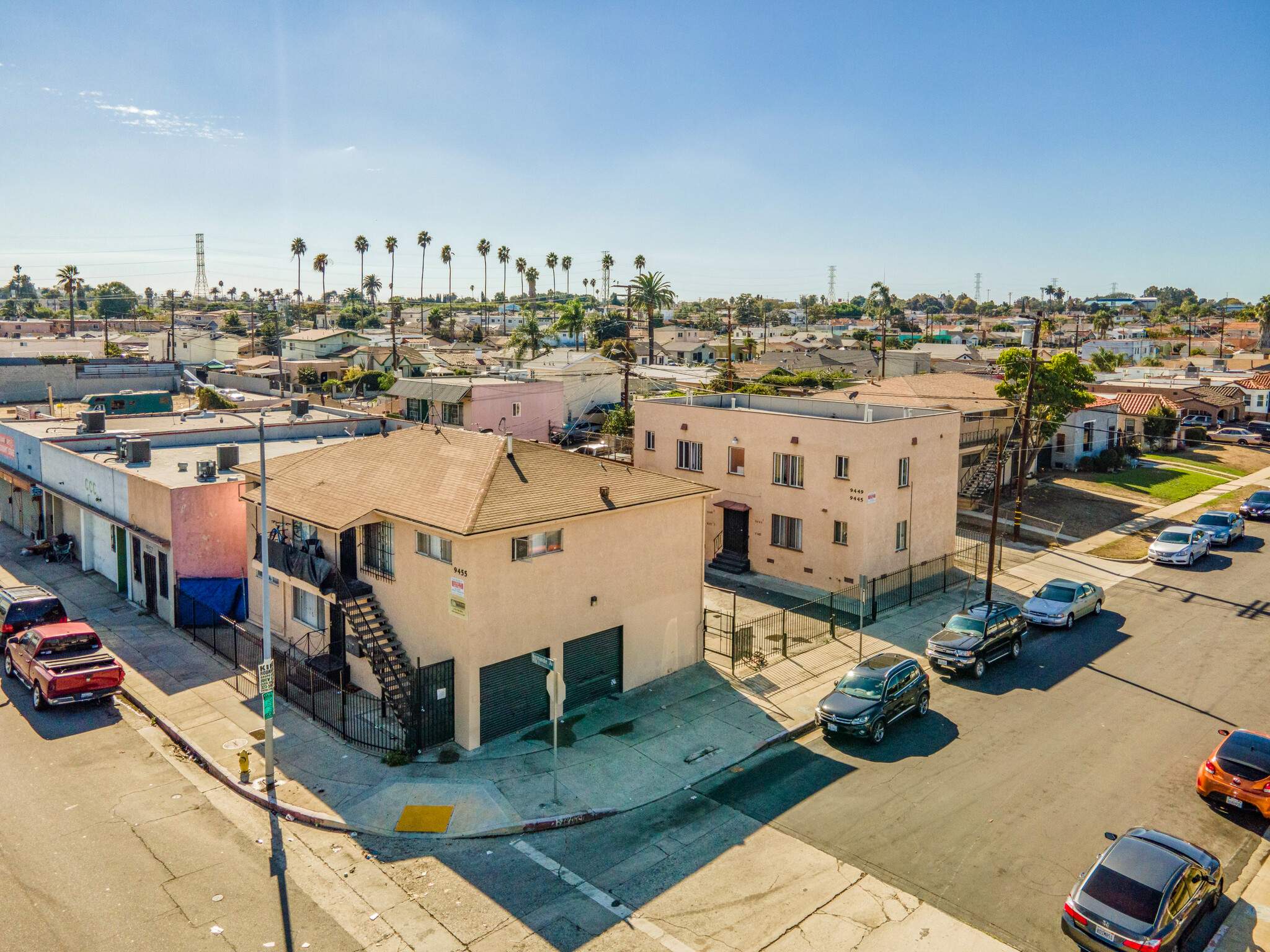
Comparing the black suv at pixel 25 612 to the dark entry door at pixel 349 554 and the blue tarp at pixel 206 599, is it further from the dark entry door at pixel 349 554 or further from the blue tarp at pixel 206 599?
the dark entry door at pixel 349 554

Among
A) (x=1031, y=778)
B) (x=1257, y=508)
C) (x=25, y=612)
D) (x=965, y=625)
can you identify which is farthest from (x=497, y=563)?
(x=1257, y=508)

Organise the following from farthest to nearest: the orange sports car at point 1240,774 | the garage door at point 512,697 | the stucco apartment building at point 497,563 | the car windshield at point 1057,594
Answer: the car windshield at point 1057,594
the garage door at point 512,697
the stucco apartment building at point 497,563
the orange sports car at point 1240,774

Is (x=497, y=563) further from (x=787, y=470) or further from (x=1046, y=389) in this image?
(x=1046, y=389)

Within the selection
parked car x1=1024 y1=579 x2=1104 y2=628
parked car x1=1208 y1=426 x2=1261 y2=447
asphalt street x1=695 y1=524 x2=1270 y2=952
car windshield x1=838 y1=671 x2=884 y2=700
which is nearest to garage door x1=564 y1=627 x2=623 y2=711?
asphalt street x1=695 y1=524 x2=1270 y2=952

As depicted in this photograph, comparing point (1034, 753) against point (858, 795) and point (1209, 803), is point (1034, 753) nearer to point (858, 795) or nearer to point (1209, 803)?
point (1209, 803)

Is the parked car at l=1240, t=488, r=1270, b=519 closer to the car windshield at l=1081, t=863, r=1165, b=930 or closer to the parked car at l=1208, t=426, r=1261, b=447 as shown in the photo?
the parked car at l=1208, t=426, r=1261, b=447

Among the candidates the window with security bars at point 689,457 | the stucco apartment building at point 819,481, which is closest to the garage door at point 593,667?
the stucco apartment building at point 819,481

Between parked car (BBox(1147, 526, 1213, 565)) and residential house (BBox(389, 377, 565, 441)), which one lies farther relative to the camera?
residential house (BBox(389, 377, 565, 441))
